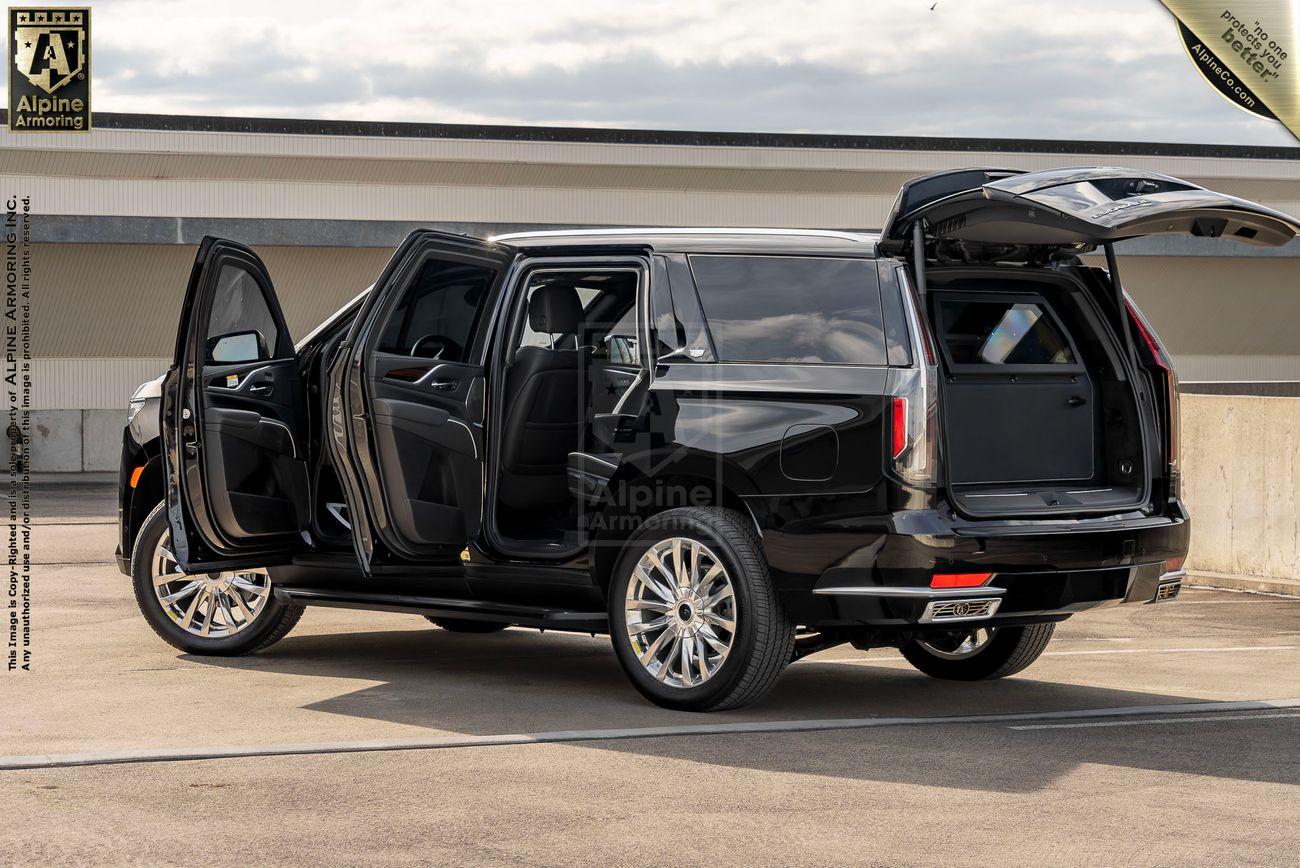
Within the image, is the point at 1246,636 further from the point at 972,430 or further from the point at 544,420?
the point at 544,420

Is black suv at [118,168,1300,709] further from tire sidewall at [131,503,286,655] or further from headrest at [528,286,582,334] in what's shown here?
tire sidewall at [131,503,286,655]

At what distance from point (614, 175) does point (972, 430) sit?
1048 inches

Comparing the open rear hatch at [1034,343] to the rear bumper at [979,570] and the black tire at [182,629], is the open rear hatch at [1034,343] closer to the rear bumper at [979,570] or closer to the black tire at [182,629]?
the rear bumper at [979,570]

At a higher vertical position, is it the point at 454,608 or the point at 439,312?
the point at 439,312

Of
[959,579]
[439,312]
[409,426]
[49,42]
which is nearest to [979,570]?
[959,579]

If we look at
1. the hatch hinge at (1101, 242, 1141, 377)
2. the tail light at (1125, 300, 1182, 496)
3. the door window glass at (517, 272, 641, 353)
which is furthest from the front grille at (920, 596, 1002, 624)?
the door window glass at (517, 272, 641, 353)

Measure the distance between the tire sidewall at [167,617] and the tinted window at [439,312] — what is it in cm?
165

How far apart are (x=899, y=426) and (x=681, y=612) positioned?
1.27m

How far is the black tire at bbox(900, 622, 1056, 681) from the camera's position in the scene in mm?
9180

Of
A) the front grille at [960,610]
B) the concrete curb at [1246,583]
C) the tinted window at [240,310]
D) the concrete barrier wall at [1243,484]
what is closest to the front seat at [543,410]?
the tinted window at [240,310]

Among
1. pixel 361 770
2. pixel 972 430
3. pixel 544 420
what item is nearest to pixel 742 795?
pixel 361 770

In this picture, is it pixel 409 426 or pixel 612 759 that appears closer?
pixel 612 759

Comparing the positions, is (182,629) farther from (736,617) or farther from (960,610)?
(960,610)

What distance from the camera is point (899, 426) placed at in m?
7.52
